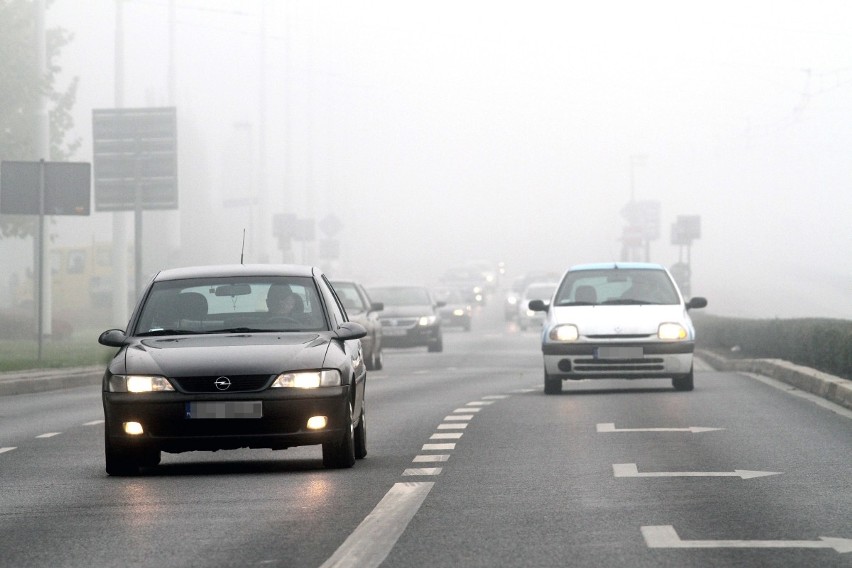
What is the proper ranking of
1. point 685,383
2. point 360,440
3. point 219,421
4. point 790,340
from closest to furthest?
point 219,421
point 360,440
point 685,383
point 790,340

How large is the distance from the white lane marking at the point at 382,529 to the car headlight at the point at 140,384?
176cm

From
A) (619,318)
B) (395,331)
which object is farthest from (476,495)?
(395,331)

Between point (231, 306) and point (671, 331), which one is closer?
point (231, 306)

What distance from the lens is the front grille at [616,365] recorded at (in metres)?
22.1

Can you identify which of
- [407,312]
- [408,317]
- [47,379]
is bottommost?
[47,379]

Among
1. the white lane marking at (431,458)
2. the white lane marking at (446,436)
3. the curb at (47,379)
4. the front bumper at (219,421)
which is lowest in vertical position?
the curb at (47,379)

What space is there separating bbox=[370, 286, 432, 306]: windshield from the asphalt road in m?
22.5

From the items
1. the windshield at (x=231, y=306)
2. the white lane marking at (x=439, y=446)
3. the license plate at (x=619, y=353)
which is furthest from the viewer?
the license plate at (x=619, y=353)

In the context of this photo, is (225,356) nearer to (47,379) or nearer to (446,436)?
(446,436)

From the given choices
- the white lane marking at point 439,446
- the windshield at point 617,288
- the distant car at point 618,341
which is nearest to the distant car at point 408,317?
the windshield at point 617,288

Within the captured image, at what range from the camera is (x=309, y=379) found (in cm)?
1241

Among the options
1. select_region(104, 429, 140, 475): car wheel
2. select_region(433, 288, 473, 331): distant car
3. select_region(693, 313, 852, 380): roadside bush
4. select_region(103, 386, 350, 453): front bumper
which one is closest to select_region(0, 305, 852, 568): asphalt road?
select_region(104, 429, 140, 475): car wheel

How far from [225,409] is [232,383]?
17cm

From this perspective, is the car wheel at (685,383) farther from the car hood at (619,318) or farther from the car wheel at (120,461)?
the car wheel at (120,461)
